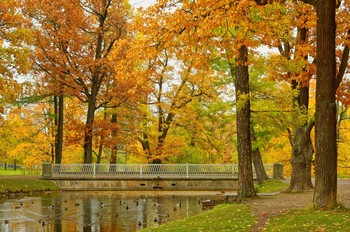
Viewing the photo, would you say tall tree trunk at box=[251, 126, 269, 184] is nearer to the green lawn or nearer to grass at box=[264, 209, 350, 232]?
the green lawn

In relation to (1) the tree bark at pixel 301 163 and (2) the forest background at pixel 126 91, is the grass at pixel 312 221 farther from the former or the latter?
(1) the tree bark at pixel 301 163

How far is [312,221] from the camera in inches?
372

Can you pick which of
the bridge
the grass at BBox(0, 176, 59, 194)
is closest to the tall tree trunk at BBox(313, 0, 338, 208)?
the grass at BBox(0, 176, 59, 194)

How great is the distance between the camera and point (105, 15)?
33594 millimetres

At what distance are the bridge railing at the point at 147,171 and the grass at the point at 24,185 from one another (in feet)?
6.57

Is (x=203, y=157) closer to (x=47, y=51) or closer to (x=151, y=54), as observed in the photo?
(x=47, y=51)

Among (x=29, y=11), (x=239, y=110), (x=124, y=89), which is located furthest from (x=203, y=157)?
(x=239, y=110)

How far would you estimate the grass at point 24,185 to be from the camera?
2634cm

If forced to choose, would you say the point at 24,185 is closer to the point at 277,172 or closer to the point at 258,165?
the point at 258,165

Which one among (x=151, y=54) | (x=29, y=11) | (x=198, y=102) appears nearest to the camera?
(x=151, y=54)

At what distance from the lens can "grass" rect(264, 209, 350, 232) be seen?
8.91 metres

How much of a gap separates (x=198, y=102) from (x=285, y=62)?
19.6 meters

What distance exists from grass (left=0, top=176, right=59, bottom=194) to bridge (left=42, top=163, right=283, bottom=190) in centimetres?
133

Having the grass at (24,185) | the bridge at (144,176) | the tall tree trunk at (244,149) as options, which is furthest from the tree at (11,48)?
the tall tree trunk at (244,149)
